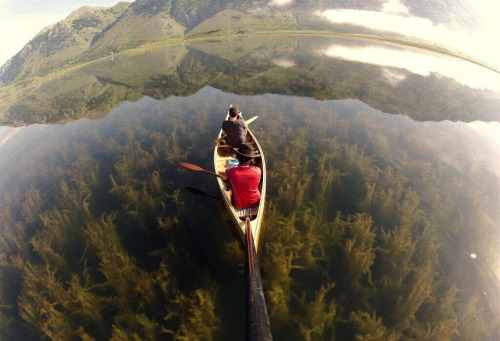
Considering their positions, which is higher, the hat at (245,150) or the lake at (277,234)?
the hat at (245,150)

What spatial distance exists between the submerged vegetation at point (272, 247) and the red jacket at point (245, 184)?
1932 mm

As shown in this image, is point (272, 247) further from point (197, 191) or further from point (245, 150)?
point (197, 191)

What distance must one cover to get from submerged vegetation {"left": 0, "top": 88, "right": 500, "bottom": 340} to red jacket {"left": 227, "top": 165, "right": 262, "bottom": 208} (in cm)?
193

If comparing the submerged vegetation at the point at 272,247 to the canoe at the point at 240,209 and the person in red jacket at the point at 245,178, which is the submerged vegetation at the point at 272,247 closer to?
the canoe at the point at 240,209

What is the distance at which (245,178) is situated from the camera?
31.0 ft

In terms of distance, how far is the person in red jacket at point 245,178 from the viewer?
362 inches

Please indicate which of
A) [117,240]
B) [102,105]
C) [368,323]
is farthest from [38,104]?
[368,323]

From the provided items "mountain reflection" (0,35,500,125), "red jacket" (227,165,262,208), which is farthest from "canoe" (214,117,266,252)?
"mountain reflection" (0,35,500,125)

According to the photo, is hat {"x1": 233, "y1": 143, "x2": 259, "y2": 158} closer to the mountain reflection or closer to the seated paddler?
the seated paddler

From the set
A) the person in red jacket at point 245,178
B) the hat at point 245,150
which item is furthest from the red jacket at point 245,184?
the hat at point 245,150

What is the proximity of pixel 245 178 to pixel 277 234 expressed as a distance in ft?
10.7

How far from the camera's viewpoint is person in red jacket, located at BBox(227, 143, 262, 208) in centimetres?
920

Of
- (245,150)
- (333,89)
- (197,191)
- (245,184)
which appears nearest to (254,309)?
(245,184)

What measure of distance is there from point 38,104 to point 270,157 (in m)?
58.7
